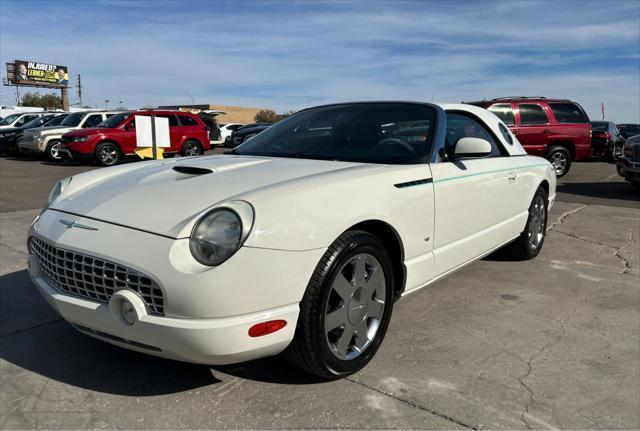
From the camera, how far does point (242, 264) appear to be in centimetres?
214

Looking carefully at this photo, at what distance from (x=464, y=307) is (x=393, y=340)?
84 centimetres

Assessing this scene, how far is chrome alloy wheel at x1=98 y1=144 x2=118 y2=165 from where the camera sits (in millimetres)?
14828

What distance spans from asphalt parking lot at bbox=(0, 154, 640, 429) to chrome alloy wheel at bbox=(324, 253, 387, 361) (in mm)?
179

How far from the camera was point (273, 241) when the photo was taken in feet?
7.27

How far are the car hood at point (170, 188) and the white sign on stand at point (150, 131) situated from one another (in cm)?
312

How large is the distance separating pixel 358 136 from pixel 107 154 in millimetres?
13142

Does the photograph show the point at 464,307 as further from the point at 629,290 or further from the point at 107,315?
the point at 107,315

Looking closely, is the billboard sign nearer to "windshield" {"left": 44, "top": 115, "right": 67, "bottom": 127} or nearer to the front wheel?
"windshield" {"left": 44, "top": 115, "right": 67, "bottom": 127}

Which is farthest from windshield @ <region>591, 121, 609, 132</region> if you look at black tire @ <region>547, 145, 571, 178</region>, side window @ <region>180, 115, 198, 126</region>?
side window @ <region>180, 115, 198, 126</region>

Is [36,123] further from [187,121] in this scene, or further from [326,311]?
[326,311]

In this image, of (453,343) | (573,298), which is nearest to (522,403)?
(453,343)

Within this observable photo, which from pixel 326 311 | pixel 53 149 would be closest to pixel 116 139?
pixel 53 149

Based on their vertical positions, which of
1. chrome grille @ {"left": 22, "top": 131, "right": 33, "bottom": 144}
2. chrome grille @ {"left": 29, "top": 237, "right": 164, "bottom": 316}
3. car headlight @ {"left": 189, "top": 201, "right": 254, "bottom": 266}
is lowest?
chrome grille @ {"left": 29, "top": 237, "right": 164, "bottom": 316}

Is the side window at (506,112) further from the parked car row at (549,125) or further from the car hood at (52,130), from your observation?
the car hood at (52,130)
